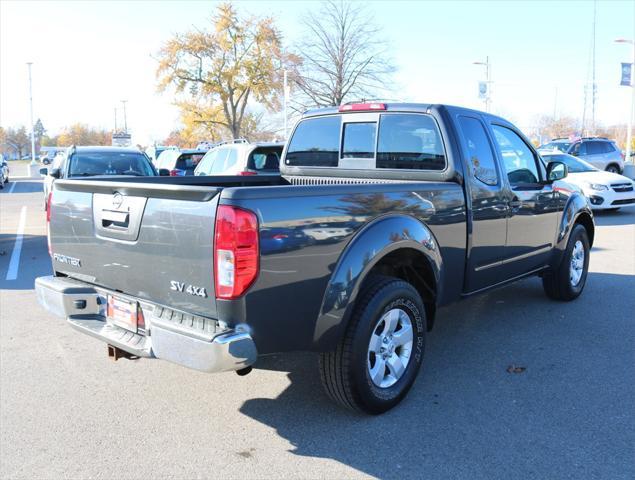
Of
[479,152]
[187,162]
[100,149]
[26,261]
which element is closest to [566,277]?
[479,152]

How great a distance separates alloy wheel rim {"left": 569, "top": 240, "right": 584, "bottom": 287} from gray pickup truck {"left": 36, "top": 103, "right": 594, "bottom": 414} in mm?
1357

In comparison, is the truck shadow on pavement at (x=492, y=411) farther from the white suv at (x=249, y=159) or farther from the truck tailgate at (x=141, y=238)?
the white suv at (x=249, y=159)

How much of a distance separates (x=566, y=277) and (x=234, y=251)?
4.47 m

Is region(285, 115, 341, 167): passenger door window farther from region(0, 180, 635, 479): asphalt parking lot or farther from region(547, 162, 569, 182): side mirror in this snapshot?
region(547, 162, 569, 182): side mirror

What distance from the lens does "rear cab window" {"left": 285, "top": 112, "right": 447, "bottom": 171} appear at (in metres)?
4.48

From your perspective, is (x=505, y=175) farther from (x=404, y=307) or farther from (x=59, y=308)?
(x=59, y=308)

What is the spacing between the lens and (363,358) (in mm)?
3398

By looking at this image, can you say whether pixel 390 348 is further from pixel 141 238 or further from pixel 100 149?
pixel 100 149

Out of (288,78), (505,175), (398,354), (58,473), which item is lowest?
(58,473)

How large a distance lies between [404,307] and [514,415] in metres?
0.98

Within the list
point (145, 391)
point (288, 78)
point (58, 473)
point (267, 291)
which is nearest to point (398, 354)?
point (267, 291)

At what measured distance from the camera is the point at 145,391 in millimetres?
3986

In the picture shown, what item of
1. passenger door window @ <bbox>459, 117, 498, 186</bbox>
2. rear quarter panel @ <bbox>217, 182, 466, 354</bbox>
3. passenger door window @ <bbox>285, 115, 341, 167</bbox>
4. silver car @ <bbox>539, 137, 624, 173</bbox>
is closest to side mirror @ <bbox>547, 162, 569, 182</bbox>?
passenger door window @ <bbox>459, 117, 498, 186</bbox>

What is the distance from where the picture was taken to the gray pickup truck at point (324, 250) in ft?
9.31
